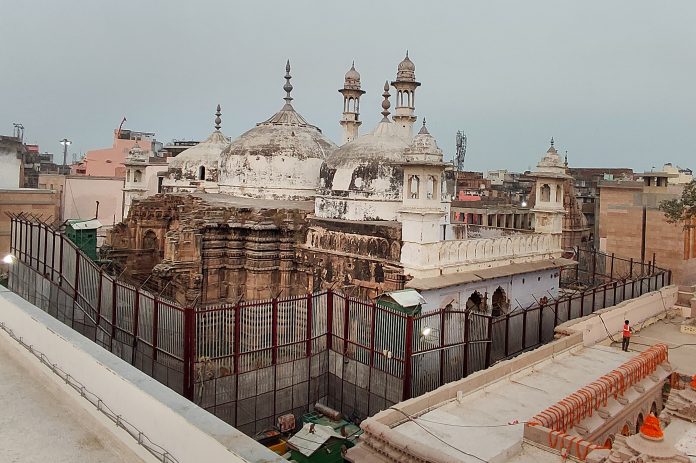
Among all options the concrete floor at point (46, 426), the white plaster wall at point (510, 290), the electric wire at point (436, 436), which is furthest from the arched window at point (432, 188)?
the concrete floor at point (46, 426)

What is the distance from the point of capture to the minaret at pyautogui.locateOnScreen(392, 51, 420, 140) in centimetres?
2289

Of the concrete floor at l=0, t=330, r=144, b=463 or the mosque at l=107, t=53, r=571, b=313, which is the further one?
the mosque at l=107, t=53, r=571, b=313

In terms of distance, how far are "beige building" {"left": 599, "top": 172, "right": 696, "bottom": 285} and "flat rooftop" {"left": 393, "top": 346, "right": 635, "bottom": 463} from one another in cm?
1553

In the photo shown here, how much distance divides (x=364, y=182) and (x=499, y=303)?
473 centimetres

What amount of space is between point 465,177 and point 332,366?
5007cm

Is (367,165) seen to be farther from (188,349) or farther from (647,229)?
(647,229)

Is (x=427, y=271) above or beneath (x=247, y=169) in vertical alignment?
beneath

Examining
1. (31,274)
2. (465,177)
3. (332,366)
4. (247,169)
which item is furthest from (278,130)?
(465,177)

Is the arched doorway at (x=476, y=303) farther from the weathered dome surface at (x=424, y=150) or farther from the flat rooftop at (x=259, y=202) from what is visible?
the flat rooftop at (x=259, y=202)

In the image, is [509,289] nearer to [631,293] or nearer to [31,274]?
[631,293]

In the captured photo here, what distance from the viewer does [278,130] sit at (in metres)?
20.8

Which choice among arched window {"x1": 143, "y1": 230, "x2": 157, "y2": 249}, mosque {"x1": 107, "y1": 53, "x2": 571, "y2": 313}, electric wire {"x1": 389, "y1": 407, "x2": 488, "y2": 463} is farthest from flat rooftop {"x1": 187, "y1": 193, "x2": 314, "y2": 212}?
electric wire {"x1": 389, "y1": 407, "x2": 488, "y2": 463}

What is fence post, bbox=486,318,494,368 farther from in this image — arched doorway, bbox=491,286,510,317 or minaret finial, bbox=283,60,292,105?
minaret finial, bbox=283,60,292,105

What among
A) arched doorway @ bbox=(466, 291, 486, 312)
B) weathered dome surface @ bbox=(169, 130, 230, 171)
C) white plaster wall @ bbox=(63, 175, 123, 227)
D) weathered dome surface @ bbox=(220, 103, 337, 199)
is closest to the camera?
arched doorway @ bbox=(466, 291, 486, 312)
